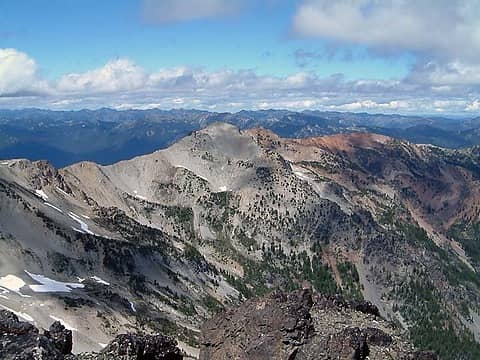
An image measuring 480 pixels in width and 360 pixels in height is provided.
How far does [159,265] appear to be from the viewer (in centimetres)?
18450

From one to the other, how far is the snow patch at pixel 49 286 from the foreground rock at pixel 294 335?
80.3 meters

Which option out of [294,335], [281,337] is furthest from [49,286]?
[294,335]

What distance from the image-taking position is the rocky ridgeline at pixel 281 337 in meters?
27.4

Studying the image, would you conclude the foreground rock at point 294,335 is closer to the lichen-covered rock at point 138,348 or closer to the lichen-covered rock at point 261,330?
the lichen-covered rock at point 261,330

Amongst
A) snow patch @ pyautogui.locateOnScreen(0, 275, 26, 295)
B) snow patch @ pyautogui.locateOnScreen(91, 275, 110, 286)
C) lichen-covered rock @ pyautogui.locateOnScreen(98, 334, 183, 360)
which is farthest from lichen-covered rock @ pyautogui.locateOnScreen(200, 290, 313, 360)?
snow patch @ pyautogui.locateOnScreen(91, 275, 110, 286)

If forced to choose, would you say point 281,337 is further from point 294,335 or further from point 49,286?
point 49,286

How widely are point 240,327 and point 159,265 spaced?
487ft

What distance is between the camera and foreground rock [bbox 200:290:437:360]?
34969 millimetres

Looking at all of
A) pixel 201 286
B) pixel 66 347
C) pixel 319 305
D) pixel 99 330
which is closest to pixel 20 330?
pixel 66 347

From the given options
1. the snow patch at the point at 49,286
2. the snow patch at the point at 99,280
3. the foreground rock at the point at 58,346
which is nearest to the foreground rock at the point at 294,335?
the foreground rock at the point at 58,346

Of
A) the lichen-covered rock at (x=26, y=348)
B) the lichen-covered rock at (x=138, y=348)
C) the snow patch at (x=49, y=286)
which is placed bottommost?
the snow patch at (x=49, y=286)

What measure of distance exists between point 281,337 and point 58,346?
16.1 meters

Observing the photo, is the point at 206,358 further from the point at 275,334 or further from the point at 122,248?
the point at 122,248

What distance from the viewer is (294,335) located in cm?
3694
